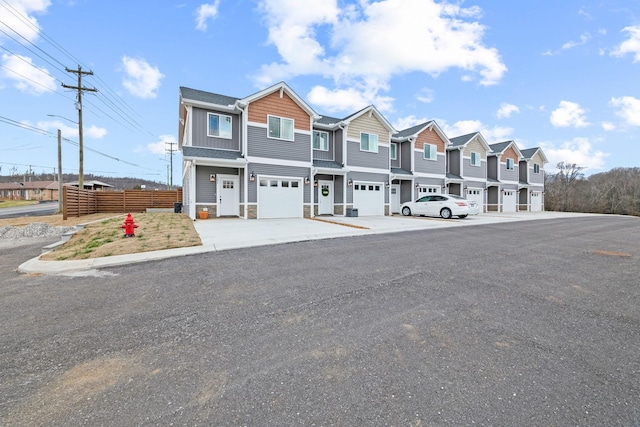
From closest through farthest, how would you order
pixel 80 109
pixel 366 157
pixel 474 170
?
pixel 366 157, pixel 80 109, pixel 474 170

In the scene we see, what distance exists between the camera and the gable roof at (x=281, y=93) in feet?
47.9

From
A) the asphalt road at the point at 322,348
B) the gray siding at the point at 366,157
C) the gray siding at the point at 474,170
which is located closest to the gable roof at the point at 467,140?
the gray siding at the point at 474,170

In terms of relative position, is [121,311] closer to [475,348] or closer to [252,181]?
[475,348]

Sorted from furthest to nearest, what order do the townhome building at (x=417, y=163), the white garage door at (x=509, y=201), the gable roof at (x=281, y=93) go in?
the white garage door at (x=509, y=201) < the townhome building at (x=417, y=163) < the gable roof at (x=281, y=93)

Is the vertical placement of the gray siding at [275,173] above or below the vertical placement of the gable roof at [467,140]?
below

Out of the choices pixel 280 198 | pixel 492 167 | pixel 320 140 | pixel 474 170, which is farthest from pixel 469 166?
pixel 280 198

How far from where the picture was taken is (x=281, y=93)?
1568cm

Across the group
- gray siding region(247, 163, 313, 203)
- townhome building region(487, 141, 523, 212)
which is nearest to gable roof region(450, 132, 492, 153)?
townhome building region(487, 141, 523, 212)

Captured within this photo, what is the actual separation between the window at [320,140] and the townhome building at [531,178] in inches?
911

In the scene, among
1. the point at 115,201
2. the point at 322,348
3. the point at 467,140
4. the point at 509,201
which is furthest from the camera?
the point at 509,201

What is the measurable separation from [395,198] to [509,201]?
49.4 ft

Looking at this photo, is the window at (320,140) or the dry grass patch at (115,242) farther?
the window at (320,140)

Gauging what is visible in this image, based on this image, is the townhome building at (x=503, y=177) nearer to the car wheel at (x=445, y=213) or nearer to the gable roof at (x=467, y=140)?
the gable roof at (x=467, y=140)

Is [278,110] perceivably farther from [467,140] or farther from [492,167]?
[492,167]
